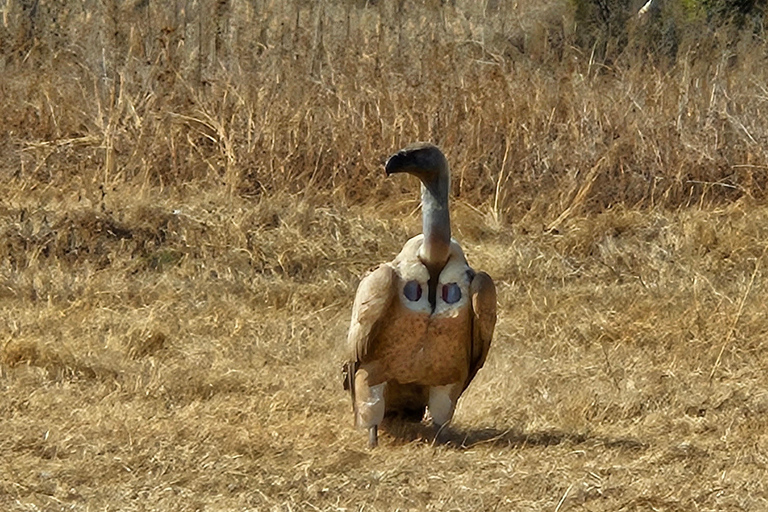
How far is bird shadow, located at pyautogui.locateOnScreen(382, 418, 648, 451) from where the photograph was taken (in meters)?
5.36

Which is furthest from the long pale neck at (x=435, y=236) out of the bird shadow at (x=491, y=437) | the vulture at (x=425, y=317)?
the bird shadow at (x=491, y=437)

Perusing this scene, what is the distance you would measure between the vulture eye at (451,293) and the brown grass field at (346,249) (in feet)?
1.80

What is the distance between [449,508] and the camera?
14.5ft

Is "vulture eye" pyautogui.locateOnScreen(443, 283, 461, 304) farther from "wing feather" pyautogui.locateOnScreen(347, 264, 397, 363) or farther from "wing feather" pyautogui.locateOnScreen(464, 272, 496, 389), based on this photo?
"wing feather" pyautogui.locateOnScreen(347, 264, 397, 363)

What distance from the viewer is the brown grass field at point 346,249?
4.95 m

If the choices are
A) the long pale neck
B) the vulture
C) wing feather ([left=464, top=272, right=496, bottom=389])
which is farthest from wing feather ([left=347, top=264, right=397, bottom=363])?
wing feather ([left=464, top=272, right=496, bottom=389])

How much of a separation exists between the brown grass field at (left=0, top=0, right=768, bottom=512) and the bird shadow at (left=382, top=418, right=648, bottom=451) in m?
0.03

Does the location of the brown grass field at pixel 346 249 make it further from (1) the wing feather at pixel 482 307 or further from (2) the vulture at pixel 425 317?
(1) the wing feather at pixel 482 307

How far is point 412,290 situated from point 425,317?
0.35 feet

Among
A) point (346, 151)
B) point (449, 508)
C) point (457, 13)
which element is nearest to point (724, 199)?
point (346, 151)

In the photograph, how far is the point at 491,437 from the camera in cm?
551

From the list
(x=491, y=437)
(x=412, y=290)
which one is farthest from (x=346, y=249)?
(x=412, y=290)

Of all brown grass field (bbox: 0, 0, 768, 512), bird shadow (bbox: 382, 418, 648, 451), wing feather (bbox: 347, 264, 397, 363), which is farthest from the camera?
bird shadow (bbox: 382, 418, 648, 451)

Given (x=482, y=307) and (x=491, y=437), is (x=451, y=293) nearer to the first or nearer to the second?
(x=482, y=307)
